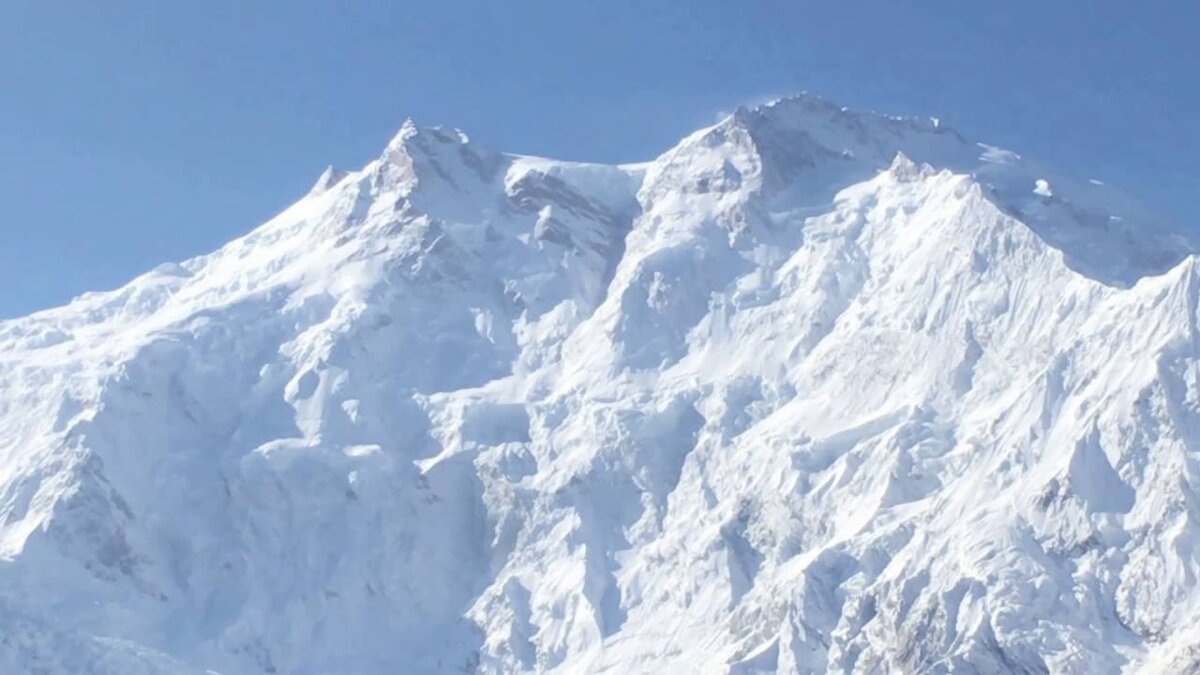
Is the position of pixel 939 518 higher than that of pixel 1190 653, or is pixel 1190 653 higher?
pixel 939 518

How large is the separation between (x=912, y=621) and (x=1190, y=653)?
69.3 ft

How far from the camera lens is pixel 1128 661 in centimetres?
17975

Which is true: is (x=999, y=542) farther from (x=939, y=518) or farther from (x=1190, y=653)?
(x=1190, y=653)

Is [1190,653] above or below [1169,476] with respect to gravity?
below

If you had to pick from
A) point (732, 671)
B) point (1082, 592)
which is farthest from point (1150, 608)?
point (732, 671)

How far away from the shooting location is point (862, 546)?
197625mm

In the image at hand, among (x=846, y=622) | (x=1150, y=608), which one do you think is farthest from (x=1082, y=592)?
(x=846, y=622)

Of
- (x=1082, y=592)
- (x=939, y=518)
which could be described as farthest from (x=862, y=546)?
(x=1082, y=592)

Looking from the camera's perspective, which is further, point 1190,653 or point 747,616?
point 747,616

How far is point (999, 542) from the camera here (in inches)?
7515

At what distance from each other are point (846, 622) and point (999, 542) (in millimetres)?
13134

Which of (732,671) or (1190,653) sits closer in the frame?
(1190,653)

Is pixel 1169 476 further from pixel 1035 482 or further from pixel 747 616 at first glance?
pixel 747 616

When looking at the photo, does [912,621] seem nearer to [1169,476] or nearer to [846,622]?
[846,622]
